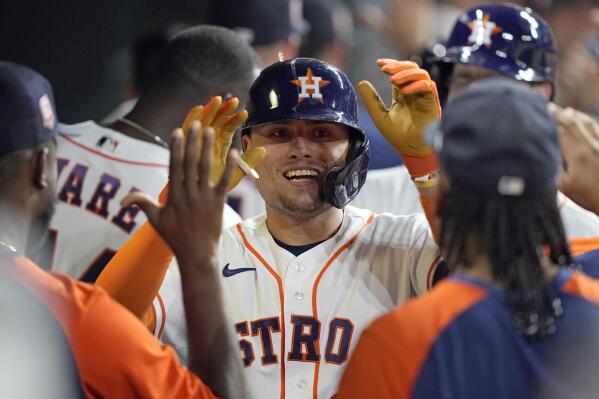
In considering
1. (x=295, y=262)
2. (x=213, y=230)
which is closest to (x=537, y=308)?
(x=213, y=230)

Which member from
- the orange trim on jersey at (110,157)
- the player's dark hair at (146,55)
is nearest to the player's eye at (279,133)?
the orange trim on jersey at (110,157)

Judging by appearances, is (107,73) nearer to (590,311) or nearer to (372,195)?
(372,195)

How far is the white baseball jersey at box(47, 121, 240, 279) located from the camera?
Result: 376 cm

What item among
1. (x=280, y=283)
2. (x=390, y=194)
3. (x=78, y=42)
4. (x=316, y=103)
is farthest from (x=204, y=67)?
(x=78, y=42)

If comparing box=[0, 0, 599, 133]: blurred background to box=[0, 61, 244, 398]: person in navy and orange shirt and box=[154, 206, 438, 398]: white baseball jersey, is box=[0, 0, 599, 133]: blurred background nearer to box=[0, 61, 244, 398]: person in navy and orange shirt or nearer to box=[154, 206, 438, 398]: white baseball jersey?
box=[154, 206, 438, 398]: white baseball jersey

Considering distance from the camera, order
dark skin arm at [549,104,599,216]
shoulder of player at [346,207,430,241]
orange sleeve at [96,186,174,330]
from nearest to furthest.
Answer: dark skin arm at [549,104,599,216] < orange sleeve at [96,186,174,330] < shoulder of player at [346,207,430,241]

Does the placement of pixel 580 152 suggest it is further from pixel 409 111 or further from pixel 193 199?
pixel 193 199

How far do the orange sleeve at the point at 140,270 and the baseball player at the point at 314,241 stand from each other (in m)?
0.29

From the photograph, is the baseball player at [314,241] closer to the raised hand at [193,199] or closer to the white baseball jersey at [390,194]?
the raised hand at [193,199]

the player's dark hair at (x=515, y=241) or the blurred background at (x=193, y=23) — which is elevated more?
the player's dark hair at (x=515, y=241)

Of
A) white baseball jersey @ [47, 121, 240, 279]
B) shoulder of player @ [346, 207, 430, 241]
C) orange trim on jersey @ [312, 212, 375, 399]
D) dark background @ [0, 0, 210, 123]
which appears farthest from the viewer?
dark background @ [0, 0, 210, 123]

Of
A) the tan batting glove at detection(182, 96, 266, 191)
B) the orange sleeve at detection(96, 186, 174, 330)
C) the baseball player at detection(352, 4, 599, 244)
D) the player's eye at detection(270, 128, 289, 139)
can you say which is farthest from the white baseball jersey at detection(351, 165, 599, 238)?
the orange sleeve at detection(96, 186, 174, 330)

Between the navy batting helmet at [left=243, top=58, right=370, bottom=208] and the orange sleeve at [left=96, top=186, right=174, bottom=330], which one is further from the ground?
the navy batting helmet at [left=243, top=58, right=370, bottom=208]

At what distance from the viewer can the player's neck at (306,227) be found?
313cm
